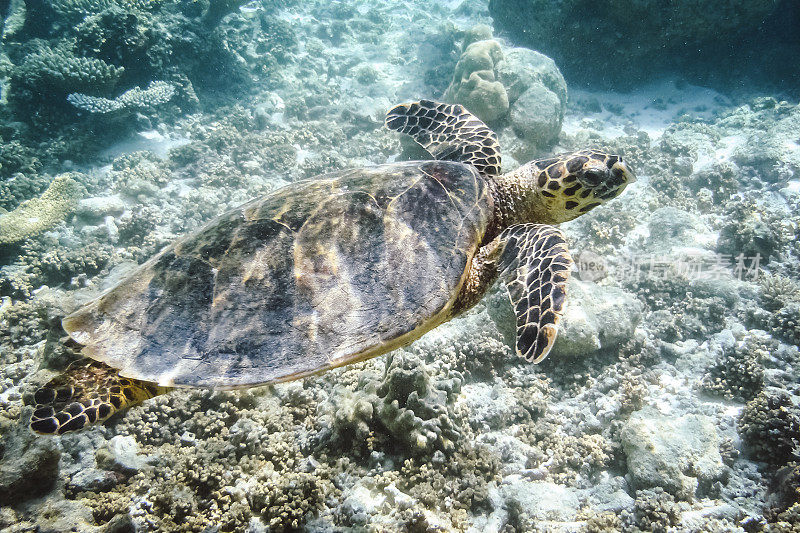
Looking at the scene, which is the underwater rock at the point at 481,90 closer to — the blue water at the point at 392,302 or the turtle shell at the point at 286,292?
the blue water at the point at 392,302

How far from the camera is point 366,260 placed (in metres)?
2.11

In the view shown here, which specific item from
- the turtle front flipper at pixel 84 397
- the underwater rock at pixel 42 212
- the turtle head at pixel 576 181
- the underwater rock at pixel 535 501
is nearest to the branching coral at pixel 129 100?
the underwater rock at pixel 42 212

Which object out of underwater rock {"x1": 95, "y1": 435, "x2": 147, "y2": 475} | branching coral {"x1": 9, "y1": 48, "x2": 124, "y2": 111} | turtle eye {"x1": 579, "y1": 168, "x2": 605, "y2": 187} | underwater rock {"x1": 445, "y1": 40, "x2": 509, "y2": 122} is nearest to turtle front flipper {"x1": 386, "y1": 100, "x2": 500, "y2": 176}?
turtle eye {"x1": 579, "y1": 168, "x2": 605, "y2": 187}

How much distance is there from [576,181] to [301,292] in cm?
240

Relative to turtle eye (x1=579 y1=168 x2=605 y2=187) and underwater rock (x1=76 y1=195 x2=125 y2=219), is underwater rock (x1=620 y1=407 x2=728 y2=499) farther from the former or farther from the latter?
underwater rock (x1=76 y1=195 x2=125 y2=219)

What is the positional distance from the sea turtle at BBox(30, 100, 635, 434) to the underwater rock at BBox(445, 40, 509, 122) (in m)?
5.76

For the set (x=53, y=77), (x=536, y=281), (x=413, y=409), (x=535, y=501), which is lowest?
(x=535, y=501)

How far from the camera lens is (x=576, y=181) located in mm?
2910

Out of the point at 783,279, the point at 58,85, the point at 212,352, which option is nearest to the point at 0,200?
the point at 58,85

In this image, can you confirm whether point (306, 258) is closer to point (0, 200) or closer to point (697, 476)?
point (697, 476)

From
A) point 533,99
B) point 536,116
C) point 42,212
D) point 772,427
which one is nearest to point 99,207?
point 42,212

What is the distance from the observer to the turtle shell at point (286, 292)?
72.5 inches

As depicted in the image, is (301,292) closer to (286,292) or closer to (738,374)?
(286,292)

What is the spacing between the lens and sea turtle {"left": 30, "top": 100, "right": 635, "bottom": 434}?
1.85m
